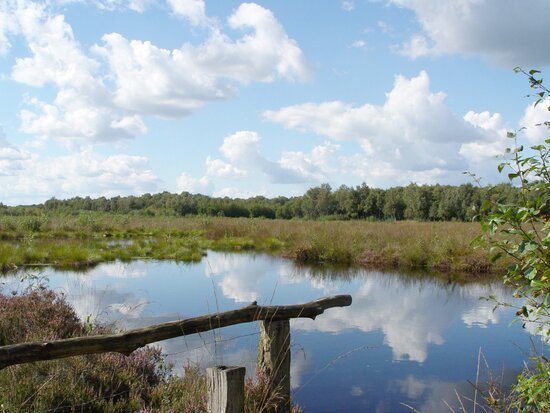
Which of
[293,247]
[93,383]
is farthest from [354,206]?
[93,383]

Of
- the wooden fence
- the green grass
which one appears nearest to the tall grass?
the wooden fence

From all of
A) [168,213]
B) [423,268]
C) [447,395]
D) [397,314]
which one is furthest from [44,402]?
[168,213]

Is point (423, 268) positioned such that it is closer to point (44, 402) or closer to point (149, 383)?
point (149, 383)

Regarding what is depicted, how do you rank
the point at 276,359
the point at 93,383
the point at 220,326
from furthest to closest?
the point at 93,383 → the point at 276,359 → the point at 220,326

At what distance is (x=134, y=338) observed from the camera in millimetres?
3111

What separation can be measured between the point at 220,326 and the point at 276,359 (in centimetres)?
66

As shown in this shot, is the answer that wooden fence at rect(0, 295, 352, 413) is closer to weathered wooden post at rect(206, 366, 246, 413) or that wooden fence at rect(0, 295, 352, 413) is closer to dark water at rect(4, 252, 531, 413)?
weathered wooden post at rect(206, 366, 246, 413)

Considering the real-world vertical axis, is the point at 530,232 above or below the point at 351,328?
above

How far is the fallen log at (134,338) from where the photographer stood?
2.71 meters

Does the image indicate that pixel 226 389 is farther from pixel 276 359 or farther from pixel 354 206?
pixel 354 206

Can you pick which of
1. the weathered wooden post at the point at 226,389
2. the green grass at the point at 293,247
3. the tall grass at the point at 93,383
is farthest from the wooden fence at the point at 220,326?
the green grass at the point at 293,247

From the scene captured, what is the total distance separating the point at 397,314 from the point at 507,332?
2.18 meters

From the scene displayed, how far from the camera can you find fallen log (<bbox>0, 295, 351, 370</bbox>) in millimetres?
2707

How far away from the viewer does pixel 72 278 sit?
1412 cm
